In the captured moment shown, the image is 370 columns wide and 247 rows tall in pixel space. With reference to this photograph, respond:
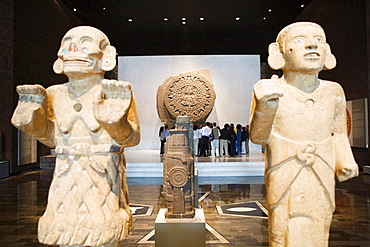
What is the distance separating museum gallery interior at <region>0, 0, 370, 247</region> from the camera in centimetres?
198

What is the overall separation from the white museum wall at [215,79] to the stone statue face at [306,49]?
10.7 meters

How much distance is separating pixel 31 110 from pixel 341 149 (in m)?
2.11

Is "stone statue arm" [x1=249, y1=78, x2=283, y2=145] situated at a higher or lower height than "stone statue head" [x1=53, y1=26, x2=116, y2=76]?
lower

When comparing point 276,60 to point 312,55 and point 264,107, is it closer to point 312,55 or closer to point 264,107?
point 312,55

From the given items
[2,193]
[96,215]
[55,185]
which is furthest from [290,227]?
[2,193]

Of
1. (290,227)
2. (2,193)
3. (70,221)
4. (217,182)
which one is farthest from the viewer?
(217,182)

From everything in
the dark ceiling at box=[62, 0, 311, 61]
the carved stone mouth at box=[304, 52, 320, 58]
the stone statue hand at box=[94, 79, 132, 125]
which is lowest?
the stone statue hand at box=[94, 79, 132, 125]

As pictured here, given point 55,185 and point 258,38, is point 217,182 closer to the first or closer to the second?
point 55,185

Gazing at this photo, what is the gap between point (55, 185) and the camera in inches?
78.9

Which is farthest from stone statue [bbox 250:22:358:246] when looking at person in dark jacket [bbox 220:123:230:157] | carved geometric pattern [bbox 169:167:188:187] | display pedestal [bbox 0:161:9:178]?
person in dark jacket [bbox 220:123:230:157]

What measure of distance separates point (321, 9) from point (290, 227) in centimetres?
1049

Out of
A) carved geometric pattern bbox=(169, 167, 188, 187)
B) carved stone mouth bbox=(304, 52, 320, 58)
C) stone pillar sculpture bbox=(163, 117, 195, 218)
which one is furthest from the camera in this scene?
carved geometric pattern bbox=(169, 167, 188, 187)

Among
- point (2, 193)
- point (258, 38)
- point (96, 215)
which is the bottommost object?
point (2, 193)

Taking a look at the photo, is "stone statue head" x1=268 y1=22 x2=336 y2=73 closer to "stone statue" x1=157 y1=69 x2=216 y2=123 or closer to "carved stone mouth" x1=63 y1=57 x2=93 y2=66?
"carved stone mouth" x1=63 y1=57 x2=93 y2=66
